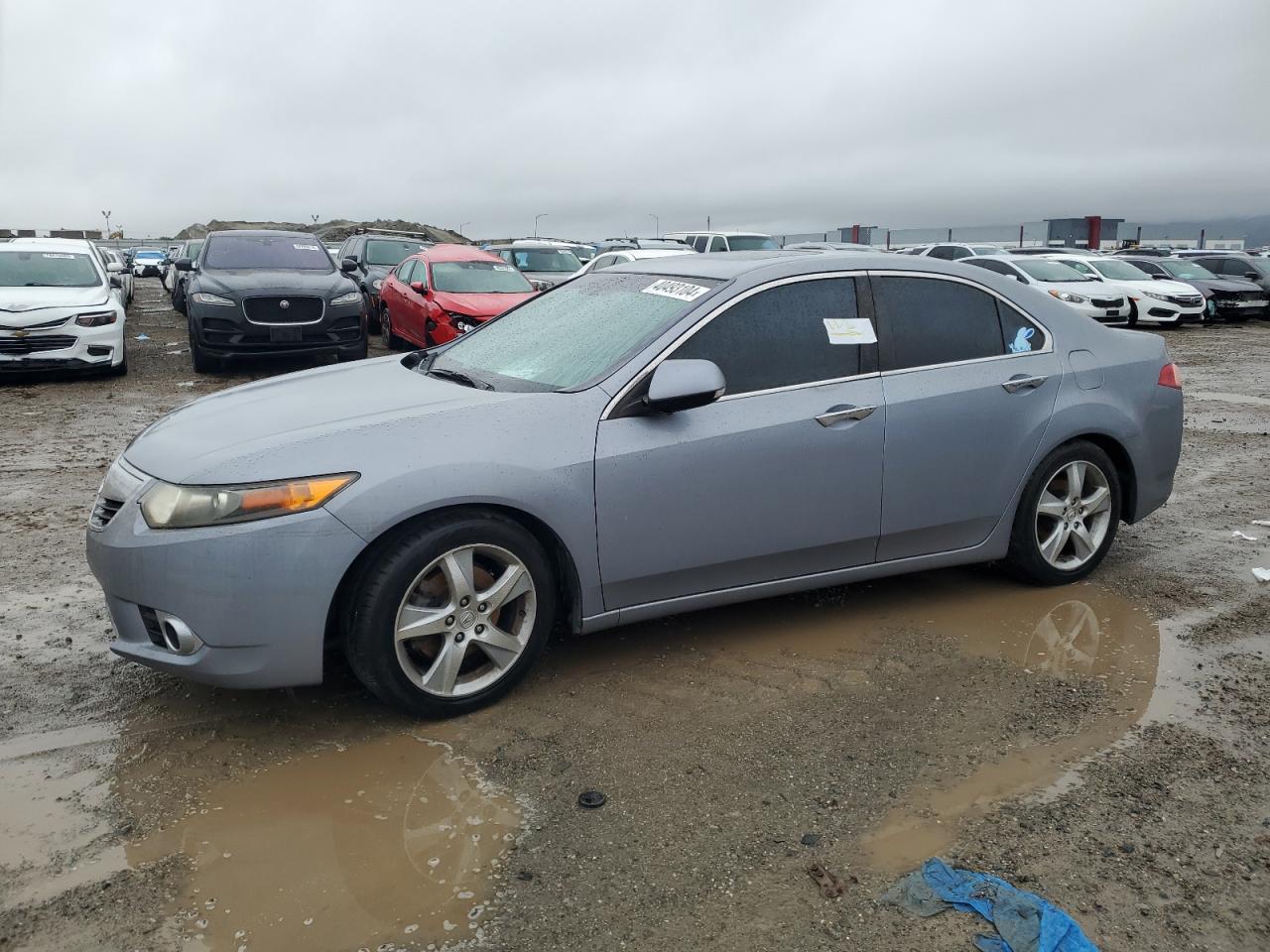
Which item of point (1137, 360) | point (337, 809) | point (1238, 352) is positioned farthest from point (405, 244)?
point (337, 809)

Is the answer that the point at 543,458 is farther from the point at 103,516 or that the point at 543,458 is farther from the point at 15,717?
the point at 15,717

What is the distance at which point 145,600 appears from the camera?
3.52 metres

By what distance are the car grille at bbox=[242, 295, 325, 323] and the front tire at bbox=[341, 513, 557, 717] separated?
976cm

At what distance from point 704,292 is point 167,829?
8.83 ft

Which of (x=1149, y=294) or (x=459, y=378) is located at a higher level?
(x=459, y=378)

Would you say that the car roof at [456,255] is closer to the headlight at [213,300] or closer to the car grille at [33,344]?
the headlight at [213,300]

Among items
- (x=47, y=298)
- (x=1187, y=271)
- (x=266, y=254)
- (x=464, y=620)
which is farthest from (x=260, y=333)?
(x=1187, y=271)

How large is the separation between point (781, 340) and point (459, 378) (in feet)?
4.38

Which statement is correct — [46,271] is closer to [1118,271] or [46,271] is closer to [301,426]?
[301,426]

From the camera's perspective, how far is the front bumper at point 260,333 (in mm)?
12461

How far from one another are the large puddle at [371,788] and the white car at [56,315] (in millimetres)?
9969

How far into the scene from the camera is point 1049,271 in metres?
21.4

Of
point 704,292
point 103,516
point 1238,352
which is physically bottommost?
point 1238,352

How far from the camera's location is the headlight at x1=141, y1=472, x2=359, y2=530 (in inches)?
136
